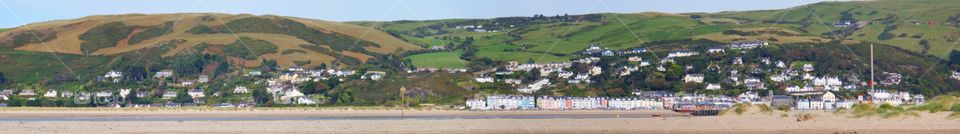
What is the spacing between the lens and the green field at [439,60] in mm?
87062

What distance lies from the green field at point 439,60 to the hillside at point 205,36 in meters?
3.56

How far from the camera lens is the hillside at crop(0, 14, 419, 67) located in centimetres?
9425

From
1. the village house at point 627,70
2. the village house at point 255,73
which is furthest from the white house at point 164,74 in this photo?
the village house at point 627,70

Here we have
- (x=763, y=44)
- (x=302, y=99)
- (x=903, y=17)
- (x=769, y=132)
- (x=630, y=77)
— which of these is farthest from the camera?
(x=903, y=17)

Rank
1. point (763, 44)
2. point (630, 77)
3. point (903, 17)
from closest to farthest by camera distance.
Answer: point (630, 77) < point (763, 44) < point (903, 17)

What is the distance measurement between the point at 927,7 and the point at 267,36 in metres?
47.5

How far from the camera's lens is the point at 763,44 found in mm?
82625

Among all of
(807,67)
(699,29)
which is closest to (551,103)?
(807,67)

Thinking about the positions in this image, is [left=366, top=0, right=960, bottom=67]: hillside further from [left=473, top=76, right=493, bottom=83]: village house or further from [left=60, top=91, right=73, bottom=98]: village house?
[left=60, top=91, right=73, bottom=98]: village house

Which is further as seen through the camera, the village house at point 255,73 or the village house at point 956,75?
the village house at point 255,73

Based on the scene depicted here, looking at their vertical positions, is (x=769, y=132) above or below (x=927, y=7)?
below

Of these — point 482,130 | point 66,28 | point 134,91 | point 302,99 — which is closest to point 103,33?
point 66,28

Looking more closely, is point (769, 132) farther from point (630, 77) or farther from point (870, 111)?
point (630, 77)

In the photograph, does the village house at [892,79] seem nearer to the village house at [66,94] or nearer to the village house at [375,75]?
the village house at [375,75]
